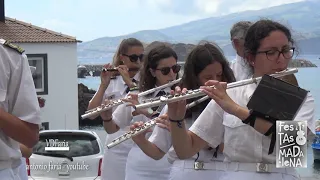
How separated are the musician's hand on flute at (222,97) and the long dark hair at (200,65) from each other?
2.98 feet

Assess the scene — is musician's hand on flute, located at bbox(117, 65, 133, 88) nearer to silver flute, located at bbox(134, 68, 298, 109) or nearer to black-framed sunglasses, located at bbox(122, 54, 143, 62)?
black-framed sunglasses, located at bbox(122, 54, 143, 62)

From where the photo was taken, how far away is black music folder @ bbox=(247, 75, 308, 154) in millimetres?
2502

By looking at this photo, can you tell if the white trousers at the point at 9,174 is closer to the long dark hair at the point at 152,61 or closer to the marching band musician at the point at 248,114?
the marching band musician at the point at 248,114

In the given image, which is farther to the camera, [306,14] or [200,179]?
[306,14]

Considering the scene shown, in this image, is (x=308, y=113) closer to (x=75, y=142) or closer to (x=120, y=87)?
(x=120, y=87)

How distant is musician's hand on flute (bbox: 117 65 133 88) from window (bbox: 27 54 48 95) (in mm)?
21122

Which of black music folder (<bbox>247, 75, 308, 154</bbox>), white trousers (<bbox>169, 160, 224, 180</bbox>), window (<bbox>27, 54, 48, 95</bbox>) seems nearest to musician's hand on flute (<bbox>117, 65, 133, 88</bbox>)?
white trousers (<bbox>169, 160, 224, 180</bbox>)

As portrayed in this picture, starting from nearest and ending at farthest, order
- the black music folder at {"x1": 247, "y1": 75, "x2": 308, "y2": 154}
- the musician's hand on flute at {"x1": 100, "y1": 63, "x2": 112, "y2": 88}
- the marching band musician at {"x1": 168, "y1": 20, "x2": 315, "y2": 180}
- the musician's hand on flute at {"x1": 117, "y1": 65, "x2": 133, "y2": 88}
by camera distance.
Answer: the black music folder at {"x1": 247, "y1": 75, "x2": 308, "y2": 154} < the marching band musician at {"x1": 168, "y1": 20, "x2": 315, "y2": 180} < the musician's hand on flute at {"x1": 117, "y1": 65, "x2": 133, "y2": 88} < the musician's hand on flute at {"x1": 100, "y1": 63, "x2": 112, "y2": 88}

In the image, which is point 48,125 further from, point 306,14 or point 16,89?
point 16,89

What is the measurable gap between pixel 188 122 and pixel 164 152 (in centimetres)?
23

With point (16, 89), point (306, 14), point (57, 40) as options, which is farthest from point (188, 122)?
point (57, 40)

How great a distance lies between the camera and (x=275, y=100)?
2.51 m

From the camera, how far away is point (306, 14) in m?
7.34

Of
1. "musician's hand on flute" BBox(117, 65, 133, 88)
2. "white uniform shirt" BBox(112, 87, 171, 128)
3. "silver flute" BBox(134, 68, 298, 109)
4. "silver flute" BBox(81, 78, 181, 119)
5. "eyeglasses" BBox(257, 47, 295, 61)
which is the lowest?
"white uniform shirt" BBox(112, 87, 171, 128)
